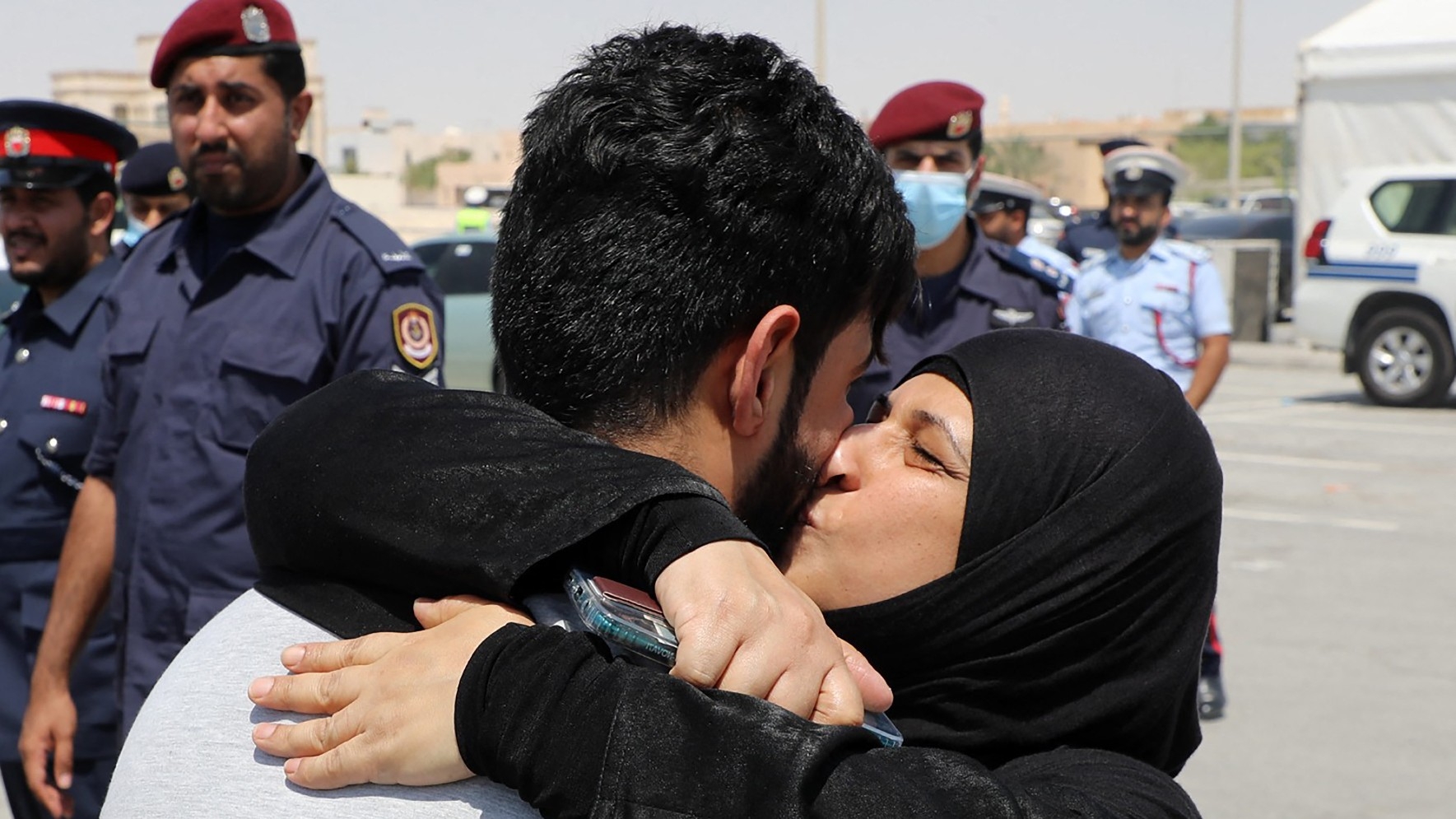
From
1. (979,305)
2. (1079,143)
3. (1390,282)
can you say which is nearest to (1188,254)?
A: (979,305)

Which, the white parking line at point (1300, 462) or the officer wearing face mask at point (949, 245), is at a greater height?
the officer wearing face mask at point (949, 245)

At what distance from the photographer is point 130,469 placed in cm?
318

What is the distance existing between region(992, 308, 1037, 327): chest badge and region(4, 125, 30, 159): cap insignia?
2647mm

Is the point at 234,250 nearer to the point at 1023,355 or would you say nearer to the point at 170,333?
the point at 170,333

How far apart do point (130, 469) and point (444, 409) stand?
208cm

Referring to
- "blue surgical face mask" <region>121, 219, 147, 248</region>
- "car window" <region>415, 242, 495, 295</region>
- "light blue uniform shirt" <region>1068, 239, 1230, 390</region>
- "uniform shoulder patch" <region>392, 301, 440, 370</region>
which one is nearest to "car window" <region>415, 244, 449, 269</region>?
"car window" <region>415, 242, 495, 295</region>

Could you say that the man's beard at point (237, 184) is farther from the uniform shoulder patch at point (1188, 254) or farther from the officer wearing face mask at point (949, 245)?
the uniform shoulder patch at point (1188, 254)

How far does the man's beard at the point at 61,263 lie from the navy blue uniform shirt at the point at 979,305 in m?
2.19

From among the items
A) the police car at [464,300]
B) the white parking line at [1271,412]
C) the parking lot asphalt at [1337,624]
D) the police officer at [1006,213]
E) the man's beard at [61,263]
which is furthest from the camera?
the white parking line at [1271,412]

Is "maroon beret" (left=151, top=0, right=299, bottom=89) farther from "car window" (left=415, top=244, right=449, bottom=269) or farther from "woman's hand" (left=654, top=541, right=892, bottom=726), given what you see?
"car window" (left=415, top=244, right=449, bottom=269)

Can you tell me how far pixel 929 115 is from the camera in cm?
460

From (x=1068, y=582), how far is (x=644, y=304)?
488 mm

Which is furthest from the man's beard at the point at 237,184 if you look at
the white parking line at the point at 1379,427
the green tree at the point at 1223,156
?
the green tree at the point at 1223,156

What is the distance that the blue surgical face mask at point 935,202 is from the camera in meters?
4.38
